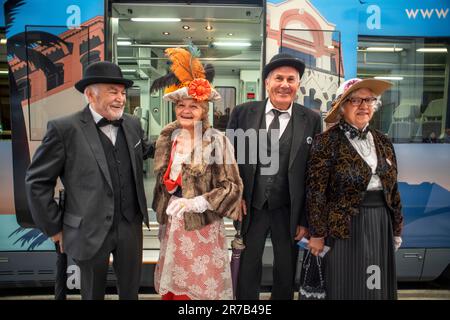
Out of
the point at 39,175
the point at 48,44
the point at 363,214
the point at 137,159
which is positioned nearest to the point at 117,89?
the point at 137,159

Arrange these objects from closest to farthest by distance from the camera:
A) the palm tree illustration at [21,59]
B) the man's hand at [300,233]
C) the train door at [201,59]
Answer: the man's hand at [300,233], the palm tree illustration at [21,59], the train door at [201,59]

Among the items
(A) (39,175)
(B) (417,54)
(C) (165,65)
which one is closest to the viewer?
(A) (39,175)

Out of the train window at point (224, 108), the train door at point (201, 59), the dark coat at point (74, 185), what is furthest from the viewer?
the train window at point (224, 108)

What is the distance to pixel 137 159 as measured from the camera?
2.11 meters

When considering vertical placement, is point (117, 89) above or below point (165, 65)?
below

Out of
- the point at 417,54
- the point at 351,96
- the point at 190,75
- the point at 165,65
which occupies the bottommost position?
the point at 351,96

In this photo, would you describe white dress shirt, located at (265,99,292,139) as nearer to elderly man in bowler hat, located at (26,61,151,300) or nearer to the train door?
elderly man in bowler hat, located at (26,61,151,300)

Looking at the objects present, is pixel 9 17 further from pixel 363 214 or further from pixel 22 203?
pixel 363 214

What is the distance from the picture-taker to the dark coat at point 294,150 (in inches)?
85.4

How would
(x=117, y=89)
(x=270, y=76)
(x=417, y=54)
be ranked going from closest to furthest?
(x=117, y=89)
(x=270, y=76)
(x=417, y=54)

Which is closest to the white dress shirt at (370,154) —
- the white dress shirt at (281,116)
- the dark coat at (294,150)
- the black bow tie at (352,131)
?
the black bow tie at (352,131)

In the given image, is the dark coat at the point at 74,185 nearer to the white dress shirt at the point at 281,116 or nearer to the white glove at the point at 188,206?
the white glove at the point at 188,206

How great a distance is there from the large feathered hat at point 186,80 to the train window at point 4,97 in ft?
5.29

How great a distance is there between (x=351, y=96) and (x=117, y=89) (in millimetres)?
1380
